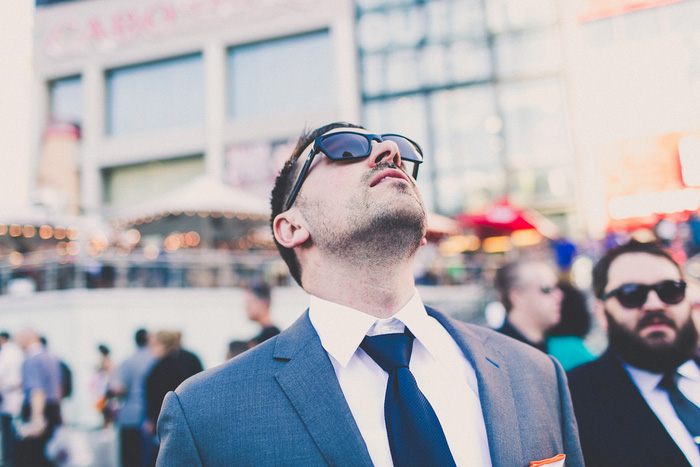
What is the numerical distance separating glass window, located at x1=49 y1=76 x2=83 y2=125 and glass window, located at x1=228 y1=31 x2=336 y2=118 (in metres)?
9.52

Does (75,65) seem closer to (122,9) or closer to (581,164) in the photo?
(122,9)

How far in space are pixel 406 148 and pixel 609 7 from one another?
73.9ft

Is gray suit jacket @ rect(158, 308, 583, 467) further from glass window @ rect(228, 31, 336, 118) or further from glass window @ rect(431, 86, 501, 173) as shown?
glass window @ rect(228, 31, 336, 118)

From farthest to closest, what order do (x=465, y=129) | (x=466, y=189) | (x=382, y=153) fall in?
(x=465, y=129)
(x=466, y=189)
(x=382, y=153)

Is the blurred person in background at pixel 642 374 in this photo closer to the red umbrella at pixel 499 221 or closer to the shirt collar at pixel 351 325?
the shirt collar at pixel 351 325

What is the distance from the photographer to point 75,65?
26578 millimetres

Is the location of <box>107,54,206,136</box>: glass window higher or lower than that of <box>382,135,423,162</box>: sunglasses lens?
higher

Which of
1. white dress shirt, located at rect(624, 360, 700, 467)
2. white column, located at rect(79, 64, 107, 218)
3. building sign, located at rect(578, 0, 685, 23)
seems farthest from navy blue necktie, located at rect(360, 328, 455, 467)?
white column, located at rect(79, 64, 107, 218)

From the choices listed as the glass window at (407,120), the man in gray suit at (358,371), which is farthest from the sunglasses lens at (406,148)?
the glass window at (407,120)

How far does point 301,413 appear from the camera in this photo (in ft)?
4.85

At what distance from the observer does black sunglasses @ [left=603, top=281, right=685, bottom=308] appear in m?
2.38

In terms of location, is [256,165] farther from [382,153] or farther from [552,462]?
[552,462]

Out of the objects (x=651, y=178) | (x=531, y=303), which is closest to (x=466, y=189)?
(x=651, y=178)

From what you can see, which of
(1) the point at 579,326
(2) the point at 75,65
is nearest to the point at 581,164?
(1) the point at 579,326
